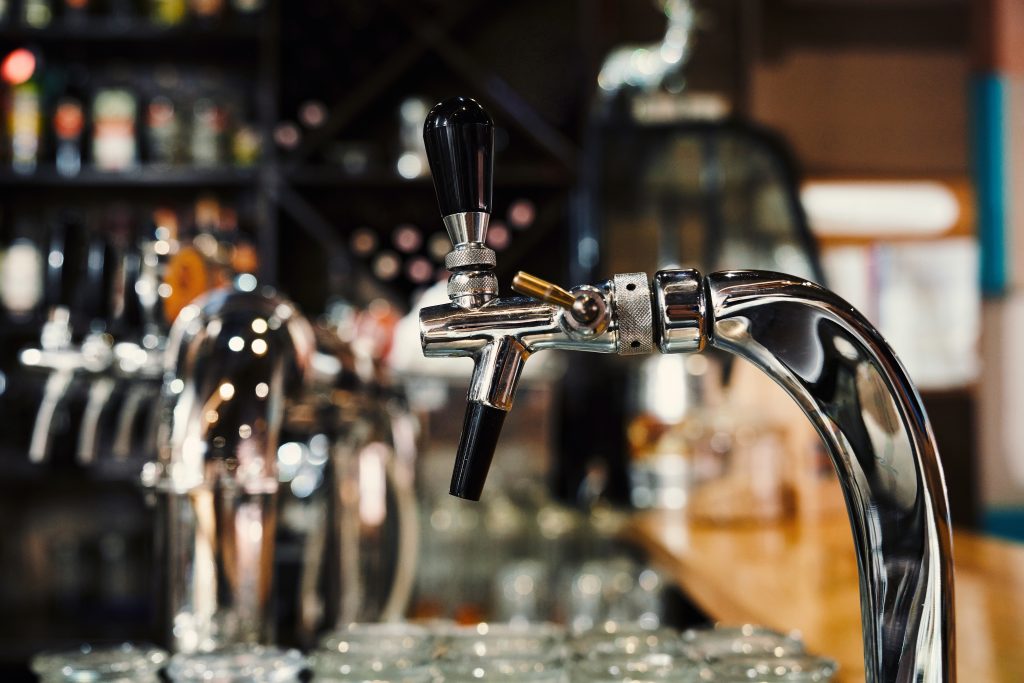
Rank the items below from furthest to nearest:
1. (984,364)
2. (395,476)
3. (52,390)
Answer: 1. (984,364)
2. (395,476)
3. (52,390)

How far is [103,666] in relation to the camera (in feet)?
2.19

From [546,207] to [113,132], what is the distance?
48.5 inches

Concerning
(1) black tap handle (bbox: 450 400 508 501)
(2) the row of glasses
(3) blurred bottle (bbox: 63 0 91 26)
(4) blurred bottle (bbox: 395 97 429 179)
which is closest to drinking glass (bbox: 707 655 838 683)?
(2) the row of glasses

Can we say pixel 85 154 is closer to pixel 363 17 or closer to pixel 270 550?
pixel 363 17

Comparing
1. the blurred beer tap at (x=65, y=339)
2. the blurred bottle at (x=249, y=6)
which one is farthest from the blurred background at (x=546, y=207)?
the blurred beer tap at (x=65, y=339)

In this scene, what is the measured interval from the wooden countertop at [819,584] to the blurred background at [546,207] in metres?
0.23

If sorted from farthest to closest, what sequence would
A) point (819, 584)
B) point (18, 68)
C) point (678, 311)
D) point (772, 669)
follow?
point (18, 68), point (819, 584), point (772, 669), point (678, 311)

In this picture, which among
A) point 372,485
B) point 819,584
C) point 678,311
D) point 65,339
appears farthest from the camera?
point 819,584

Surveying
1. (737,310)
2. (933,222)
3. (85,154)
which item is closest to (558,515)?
(933,222)

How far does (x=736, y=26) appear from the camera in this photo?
9.62 ft

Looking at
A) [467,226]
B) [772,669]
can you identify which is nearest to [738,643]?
[772,669]

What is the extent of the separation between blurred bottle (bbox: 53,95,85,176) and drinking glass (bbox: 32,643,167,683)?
262 centimetres

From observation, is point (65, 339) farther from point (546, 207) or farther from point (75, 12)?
point (75, 12)

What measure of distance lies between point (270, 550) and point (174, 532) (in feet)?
0.21
